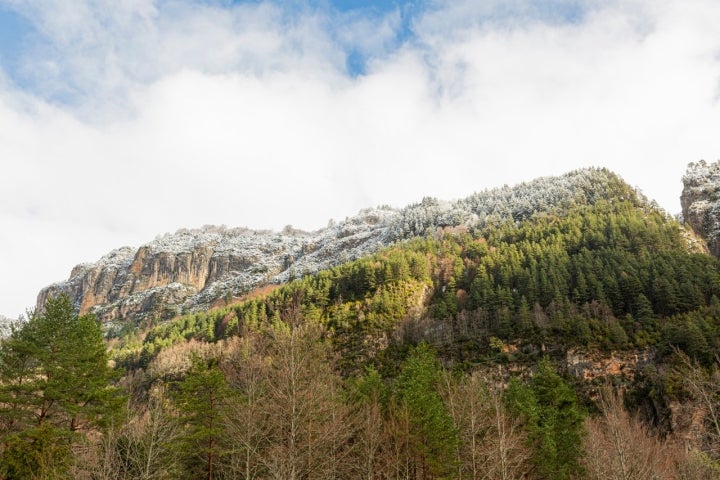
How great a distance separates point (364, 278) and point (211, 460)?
2988 inches

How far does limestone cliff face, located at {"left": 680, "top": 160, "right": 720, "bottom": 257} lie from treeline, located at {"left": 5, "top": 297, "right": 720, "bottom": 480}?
122 meters

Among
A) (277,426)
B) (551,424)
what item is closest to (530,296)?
(551,424)

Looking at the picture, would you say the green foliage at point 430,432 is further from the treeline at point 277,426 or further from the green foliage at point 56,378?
the green foliage at point 56,378

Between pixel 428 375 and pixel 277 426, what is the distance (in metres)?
21.6

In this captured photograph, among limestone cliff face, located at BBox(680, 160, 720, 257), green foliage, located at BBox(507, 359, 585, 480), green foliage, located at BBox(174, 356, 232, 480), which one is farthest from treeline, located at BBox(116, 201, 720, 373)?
green foliage, located at BBox(174, 356, 232, 480)

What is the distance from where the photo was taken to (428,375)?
35.1 meters

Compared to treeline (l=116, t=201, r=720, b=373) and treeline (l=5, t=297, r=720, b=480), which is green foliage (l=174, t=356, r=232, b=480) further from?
treeline (l=116, t=201, r=720, b=373)

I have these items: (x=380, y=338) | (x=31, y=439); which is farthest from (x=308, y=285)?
(x=31, y=439)

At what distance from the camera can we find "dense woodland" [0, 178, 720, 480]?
17.5m

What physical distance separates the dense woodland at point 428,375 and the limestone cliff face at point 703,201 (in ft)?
47.4

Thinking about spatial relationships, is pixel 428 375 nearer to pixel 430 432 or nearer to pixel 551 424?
pixel 430 432

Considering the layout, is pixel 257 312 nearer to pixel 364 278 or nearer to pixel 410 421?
pixel 364 278

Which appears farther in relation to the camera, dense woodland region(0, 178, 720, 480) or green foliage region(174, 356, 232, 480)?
green foliage region(174, 356, 232, 480)

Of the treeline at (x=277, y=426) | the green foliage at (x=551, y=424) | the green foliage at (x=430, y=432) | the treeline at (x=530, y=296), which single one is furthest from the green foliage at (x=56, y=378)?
the treeline at (x=530, y=296)
